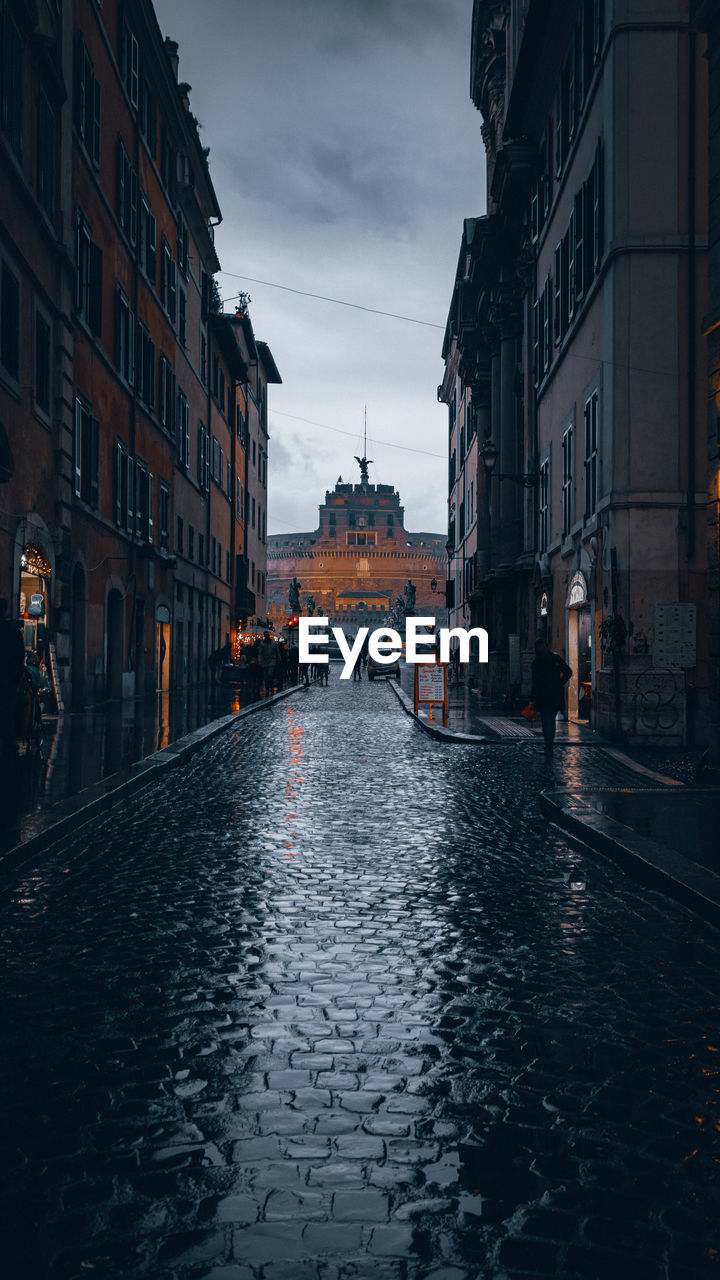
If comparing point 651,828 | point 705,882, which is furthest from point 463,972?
point 651,828

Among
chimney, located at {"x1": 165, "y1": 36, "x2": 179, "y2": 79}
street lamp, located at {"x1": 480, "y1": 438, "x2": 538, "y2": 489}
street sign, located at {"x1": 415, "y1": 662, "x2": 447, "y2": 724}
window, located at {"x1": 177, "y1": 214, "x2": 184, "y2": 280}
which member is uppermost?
chimney, located at {"x1": 165, "y1": 36, "x2": 179, "y2": 79}

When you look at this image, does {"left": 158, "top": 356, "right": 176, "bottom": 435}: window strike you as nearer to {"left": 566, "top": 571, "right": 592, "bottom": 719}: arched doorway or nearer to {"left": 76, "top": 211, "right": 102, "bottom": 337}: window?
{"left": 76, "top": 211, "right": 102, "bottom": 337}: window

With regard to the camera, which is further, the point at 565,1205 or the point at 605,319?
the point at 605,319

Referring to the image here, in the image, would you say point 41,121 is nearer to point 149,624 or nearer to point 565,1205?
point 149,624

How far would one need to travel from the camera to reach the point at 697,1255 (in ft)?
8.55

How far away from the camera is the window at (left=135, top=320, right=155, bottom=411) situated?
89.9 ft

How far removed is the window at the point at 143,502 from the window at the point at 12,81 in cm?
1108

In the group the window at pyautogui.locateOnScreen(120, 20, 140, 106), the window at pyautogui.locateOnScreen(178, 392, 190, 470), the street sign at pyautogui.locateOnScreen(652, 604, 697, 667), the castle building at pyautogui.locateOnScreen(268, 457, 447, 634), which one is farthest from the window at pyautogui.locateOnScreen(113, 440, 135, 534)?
the castle building at pyautogui.locateOnScreen(268, 457, 447, 634)

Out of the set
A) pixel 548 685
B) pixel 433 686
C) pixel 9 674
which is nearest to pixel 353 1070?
pixel 9 674

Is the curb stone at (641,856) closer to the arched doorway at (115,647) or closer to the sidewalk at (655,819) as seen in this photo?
the sidewalk at (655,819)

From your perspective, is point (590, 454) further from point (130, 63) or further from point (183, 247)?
point (183, 247)

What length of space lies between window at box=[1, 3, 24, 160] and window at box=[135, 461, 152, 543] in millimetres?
11085

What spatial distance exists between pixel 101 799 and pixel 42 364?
440 inches

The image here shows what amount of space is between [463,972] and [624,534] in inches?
514
